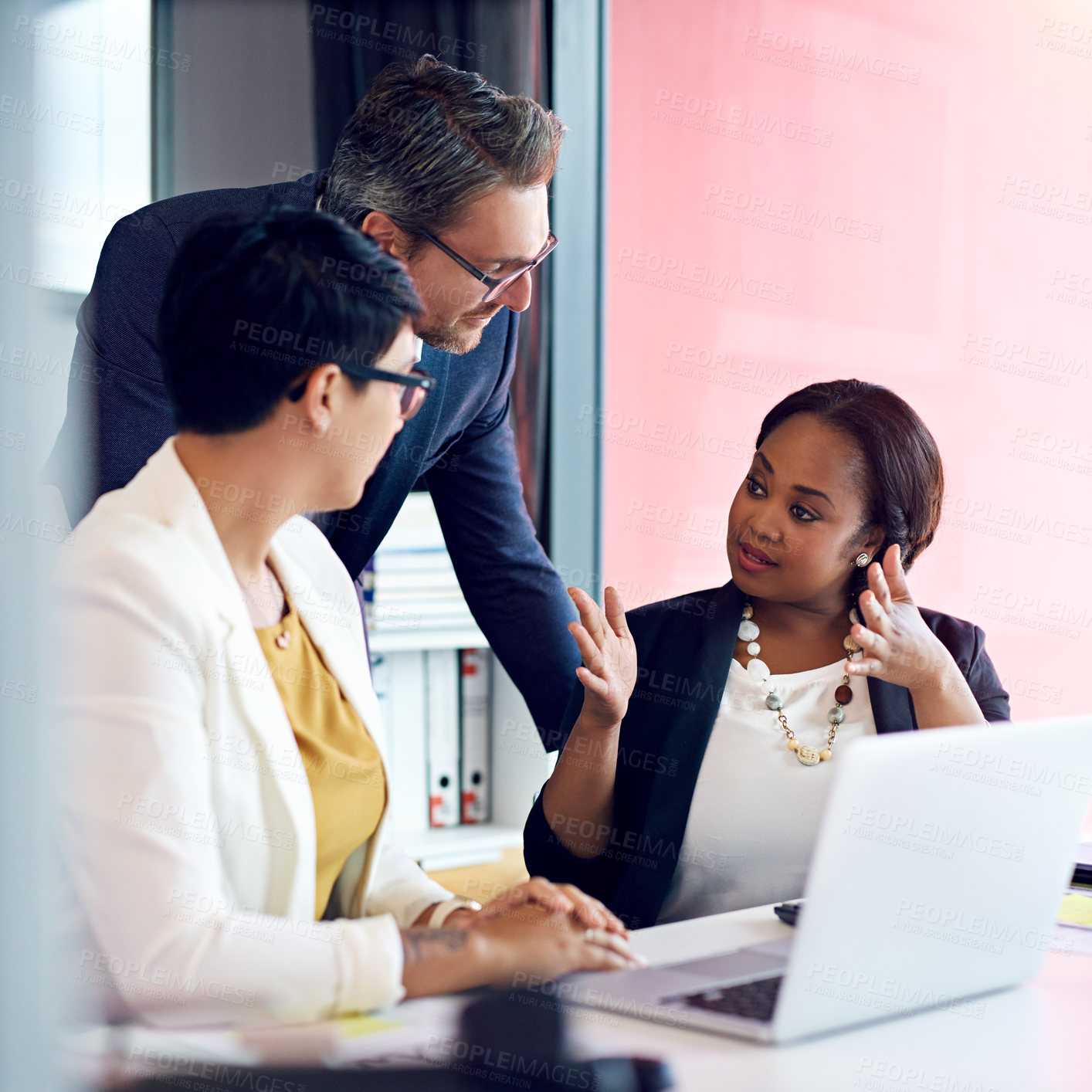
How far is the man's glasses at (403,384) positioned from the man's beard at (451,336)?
43 centimetres

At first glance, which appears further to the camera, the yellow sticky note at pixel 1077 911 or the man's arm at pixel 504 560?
the man's arm at pixel 504 560

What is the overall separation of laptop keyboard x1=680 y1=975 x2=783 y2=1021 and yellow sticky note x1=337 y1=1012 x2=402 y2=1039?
264 millimetres

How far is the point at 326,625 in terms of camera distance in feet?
4.15

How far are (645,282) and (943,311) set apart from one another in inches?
32.1

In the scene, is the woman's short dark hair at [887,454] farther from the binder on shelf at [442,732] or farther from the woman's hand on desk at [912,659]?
the binder on shelf at [442,732]

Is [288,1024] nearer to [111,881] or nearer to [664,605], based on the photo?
[111,881]

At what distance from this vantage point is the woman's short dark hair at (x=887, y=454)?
5.65 ft

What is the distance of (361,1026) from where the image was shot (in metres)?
0.92

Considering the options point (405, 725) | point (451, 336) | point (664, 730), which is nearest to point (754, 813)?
point (664, 730)

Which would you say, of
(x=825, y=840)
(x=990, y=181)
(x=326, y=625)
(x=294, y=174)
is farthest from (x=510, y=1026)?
(x=990, y=181)

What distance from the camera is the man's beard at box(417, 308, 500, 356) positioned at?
1.63m

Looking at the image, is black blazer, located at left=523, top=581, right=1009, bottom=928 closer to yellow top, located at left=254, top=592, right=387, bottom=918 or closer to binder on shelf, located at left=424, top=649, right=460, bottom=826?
yellow top, located at left=254, top=592, right=387, bottom=918

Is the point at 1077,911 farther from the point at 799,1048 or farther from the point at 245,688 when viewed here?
the point at 245,688

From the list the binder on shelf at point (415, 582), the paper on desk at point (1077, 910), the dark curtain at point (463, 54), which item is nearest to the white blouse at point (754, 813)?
the paper on desk at point (1077, 910)
